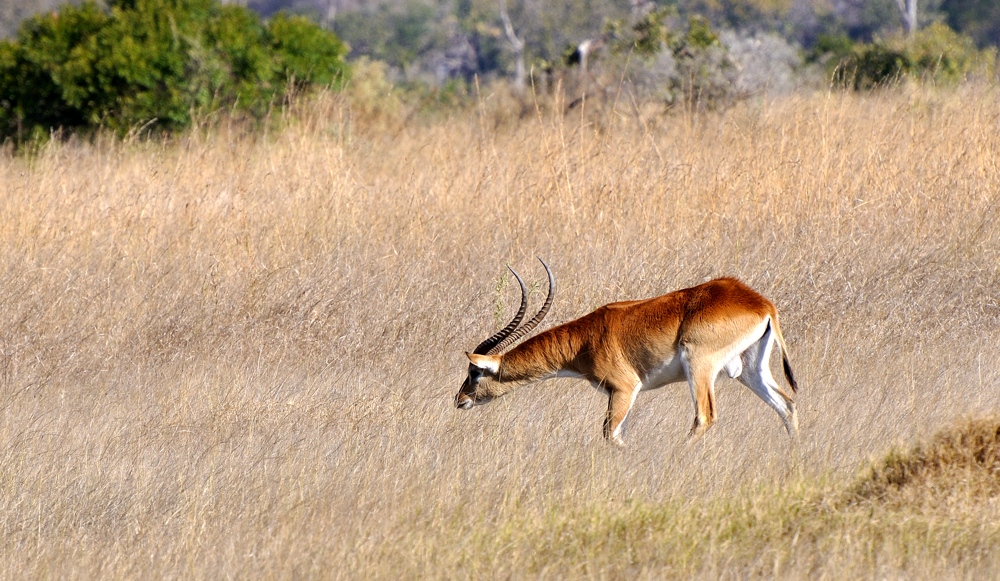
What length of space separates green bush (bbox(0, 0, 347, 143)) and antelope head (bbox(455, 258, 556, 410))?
285 inches

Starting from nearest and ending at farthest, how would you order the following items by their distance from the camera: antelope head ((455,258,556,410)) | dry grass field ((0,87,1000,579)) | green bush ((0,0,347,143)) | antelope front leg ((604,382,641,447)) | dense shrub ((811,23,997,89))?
dry grass field ((0,87,1000,579)) < antelope front leg ((604,382,641,447)) < antelope head ((455,258,556,410)) < green bush ((0,0,347,143)) < dense shrub ((811,23,997,89))

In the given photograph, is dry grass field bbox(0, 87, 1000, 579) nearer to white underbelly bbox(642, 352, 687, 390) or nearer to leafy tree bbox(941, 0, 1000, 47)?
white underbelly bbox(642, 352, 687, 390)

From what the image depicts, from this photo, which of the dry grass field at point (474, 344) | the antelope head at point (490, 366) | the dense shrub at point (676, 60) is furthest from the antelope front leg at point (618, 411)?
the dense shrub at point (676, 60)

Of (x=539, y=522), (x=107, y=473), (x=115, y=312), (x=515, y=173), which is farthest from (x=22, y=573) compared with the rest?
(x=515, y=173)

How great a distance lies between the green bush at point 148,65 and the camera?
1285cm

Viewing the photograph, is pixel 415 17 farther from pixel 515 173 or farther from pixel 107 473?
pixel 107 473

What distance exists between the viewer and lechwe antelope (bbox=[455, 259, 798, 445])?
5496 mm

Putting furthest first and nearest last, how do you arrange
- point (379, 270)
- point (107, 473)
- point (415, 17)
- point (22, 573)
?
point (415, 17) → point (379, 270) → point (107, 473) → point (22, 573)

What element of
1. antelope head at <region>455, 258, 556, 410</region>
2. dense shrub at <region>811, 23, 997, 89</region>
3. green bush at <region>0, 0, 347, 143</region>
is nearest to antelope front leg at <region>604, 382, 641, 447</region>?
antelope head at <region>455, 258, 556, 410</region>

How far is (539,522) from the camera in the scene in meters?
4.32

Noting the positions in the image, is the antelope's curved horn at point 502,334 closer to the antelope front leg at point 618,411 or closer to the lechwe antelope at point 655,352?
the lechwe antelope at point 655,352

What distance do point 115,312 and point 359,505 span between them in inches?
140

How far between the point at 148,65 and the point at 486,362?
852 centimetres

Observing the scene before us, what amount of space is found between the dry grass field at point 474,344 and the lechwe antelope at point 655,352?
0.20 m
